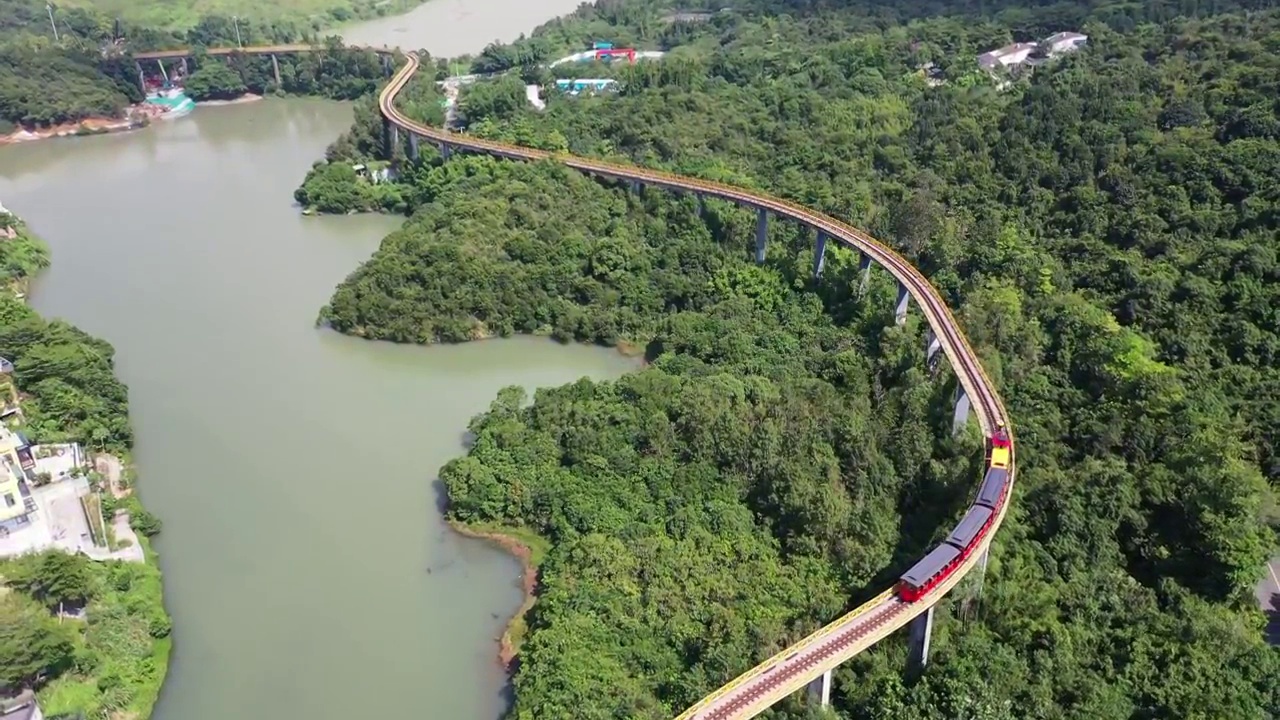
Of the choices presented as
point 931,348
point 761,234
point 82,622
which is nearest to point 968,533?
point 931,348

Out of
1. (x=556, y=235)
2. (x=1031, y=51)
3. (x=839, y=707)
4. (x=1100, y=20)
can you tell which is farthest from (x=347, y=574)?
(x=1100, y=20)

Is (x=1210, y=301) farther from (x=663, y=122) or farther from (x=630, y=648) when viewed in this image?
(x=663, y=122)

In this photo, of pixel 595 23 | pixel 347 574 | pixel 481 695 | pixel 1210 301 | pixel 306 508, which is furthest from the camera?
pixel 595 23

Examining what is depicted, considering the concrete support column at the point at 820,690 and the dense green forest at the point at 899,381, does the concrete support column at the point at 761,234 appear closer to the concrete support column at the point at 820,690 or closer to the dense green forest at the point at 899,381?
the dense green forest at the point at 899,381

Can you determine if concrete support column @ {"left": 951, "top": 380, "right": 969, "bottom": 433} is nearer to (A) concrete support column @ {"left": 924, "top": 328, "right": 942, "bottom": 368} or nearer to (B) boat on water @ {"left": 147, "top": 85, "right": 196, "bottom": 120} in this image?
(A) concrete support column @ {"left": 924, "top": 328, "right": 942, "bottom": 368}

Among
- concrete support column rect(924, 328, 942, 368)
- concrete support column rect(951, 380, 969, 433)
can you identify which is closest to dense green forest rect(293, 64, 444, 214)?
concrete support column rect(924, 328, 942, 368)

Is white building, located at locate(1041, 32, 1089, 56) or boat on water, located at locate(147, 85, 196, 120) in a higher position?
boat on water, located at locate(147, 85, 196, 120)
